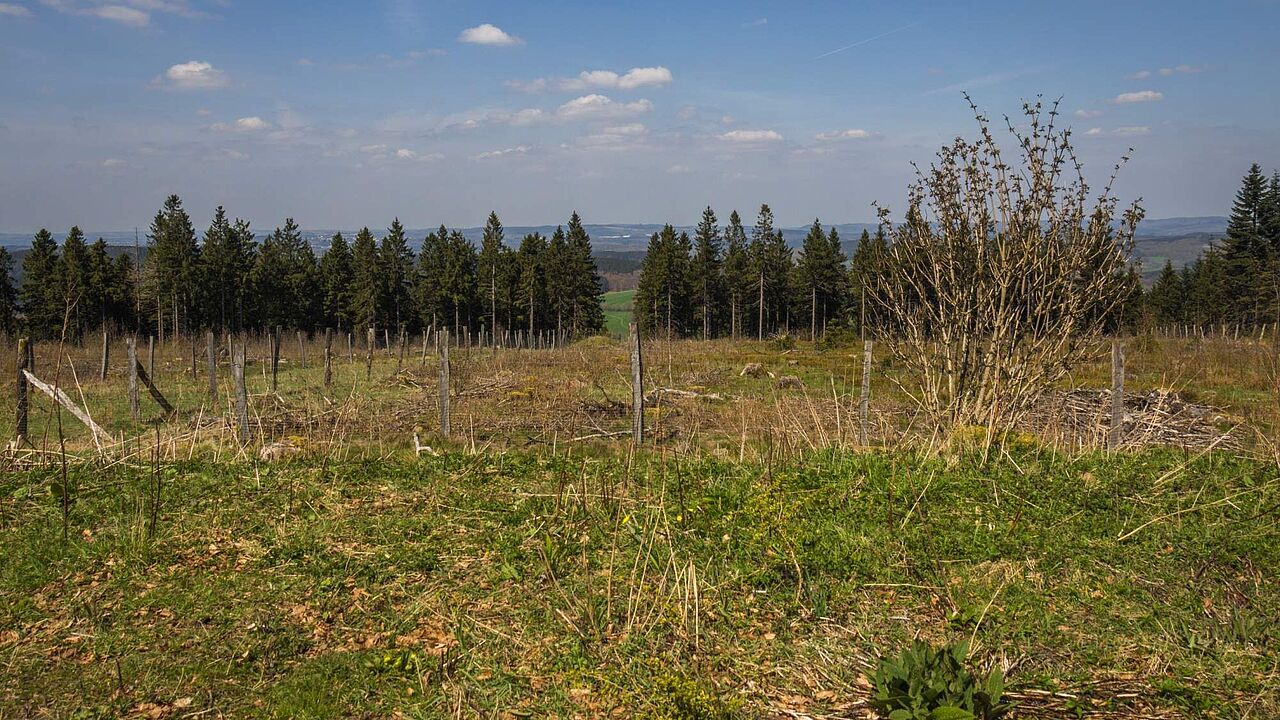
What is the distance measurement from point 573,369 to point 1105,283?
60.9 ft

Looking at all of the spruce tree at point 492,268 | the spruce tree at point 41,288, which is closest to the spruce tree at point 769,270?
the spruce tree at point 492,268

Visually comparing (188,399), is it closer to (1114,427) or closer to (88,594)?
(88,594)

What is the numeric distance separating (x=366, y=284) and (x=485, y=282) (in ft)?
31.2

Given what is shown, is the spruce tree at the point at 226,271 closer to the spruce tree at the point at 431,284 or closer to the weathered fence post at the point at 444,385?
the spruce tree at the point at 431,284

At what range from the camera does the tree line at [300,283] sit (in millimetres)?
48594

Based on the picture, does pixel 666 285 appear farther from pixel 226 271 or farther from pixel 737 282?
pixel 226 271

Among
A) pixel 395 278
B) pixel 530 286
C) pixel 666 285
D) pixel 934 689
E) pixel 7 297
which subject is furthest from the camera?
pixel 666 285

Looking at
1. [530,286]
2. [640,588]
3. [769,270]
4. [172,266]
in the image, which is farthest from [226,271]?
[640,588]

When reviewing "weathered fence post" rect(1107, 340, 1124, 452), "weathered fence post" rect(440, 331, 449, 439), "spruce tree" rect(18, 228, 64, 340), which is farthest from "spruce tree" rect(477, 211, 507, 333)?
"weathered fence post" rect(1107, 340, 1124, 452)

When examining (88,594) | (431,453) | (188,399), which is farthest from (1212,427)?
(188,399)

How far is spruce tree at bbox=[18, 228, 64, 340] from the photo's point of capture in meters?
47.5

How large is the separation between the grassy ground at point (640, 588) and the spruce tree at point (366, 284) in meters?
51.0

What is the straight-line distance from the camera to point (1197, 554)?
488 centimetres

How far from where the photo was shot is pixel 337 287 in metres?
59.4
